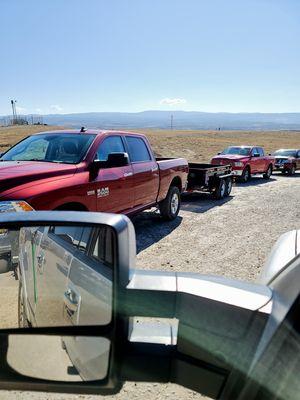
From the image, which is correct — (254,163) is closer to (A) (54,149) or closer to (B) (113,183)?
(B) (113,183)

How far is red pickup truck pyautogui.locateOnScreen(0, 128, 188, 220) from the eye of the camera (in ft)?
15.4

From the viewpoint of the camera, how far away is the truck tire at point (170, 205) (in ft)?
28.1

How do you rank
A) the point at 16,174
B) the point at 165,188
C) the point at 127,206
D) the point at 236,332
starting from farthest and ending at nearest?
1. the point at 165,188
2. the point at 127,206
3. the point at 16,174
4. the point at 236,332

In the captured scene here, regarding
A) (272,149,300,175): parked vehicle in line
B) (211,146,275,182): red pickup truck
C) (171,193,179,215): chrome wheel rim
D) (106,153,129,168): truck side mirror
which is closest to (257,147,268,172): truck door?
(211,146,275,182): red pickup truck

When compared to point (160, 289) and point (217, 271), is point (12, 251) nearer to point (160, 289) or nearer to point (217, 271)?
point (160, 289)

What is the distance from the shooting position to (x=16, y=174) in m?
4.71

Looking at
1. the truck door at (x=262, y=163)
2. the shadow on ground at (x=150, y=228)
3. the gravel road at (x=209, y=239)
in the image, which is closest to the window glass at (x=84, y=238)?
the gravel road at (x=209, y=239)

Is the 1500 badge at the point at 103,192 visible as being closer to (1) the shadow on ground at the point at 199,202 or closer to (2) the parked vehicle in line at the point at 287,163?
(1) the shadow on ground at the point at 199,202

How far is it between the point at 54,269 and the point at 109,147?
5023 mm

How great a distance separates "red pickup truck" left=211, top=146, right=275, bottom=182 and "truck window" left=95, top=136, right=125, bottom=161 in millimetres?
9857

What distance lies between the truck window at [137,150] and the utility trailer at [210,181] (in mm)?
4143

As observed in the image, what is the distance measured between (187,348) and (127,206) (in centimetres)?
543

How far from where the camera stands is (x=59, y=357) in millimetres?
1355

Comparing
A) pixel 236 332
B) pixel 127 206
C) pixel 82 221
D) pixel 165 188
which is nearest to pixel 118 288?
pixel 82 221
